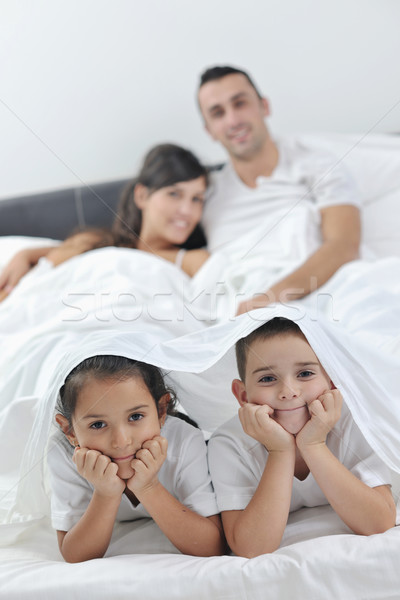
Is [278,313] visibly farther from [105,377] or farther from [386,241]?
[386,241]

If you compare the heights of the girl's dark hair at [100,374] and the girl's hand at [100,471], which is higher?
the girl's dark hair at [100,374]

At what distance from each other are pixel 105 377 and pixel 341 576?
384 millimetres

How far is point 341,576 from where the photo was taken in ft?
2.30

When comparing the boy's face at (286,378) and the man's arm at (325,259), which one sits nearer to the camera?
the boy's face at (286,378)

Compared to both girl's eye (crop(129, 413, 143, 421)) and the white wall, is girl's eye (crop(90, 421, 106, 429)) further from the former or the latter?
the white wall

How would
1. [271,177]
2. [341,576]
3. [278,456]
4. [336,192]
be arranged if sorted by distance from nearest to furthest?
[341,576] → [278,456] → [336,192] → [271,177]

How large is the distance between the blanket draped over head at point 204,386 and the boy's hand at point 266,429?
11 cm

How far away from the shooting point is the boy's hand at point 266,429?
81cm

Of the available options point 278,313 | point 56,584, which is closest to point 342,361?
point 278,313

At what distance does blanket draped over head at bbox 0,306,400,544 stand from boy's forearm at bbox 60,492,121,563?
0.13 metres

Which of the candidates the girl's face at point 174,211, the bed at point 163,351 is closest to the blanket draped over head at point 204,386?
the bed at point 163,351

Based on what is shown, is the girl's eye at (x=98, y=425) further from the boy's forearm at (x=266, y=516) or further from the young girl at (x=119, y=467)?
the boy's forearm at (x=266, y=516)

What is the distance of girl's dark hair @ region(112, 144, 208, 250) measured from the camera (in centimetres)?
176

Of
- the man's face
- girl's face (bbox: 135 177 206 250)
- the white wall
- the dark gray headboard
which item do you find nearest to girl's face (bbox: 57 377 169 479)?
girl's face (bbox: 135 177 206 250)
